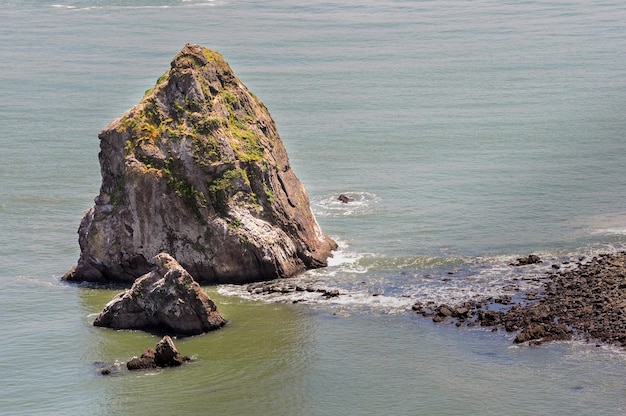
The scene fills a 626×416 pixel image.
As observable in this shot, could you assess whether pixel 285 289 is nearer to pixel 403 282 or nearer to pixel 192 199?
pixel 403 282

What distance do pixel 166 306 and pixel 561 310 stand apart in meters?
15.5

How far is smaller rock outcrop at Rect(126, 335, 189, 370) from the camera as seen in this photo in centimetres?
4122

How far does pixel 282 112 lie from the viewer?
278 feet

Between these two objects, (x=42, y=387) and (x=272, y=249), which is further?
A: (x=272, y=249)

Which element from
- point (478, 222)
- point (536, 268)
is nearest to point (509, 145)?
point (478, 222)

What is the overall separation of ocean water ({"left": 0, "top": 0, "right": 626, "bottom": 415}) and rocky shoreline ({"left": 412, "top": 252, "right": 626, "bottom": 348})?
0.82m

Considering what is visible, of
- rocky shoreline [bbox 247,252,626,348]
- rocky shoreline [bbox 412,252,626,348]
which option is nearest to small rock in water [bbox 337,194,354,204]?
rocky shoreline [bbox 247,252,626,348]

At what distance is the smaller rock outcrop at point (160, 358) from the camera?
41219mm

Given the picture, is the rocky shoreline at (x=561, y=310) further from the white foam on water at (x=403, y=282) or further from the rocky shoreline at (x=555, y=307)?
the white foam on water at (x=403, y=282)

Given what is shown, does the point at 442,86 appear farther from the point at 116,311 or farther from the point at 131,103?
the point at 116,311

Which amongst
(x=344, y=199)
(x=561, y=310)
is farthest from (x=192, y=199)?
(x=561, y=310)

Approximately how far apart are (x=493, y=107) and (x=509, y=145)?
11.0 m

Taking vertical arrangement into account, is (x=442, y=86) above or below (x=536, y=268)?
above

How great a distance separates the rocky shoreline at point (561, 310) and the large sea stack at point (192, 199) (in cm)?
806
